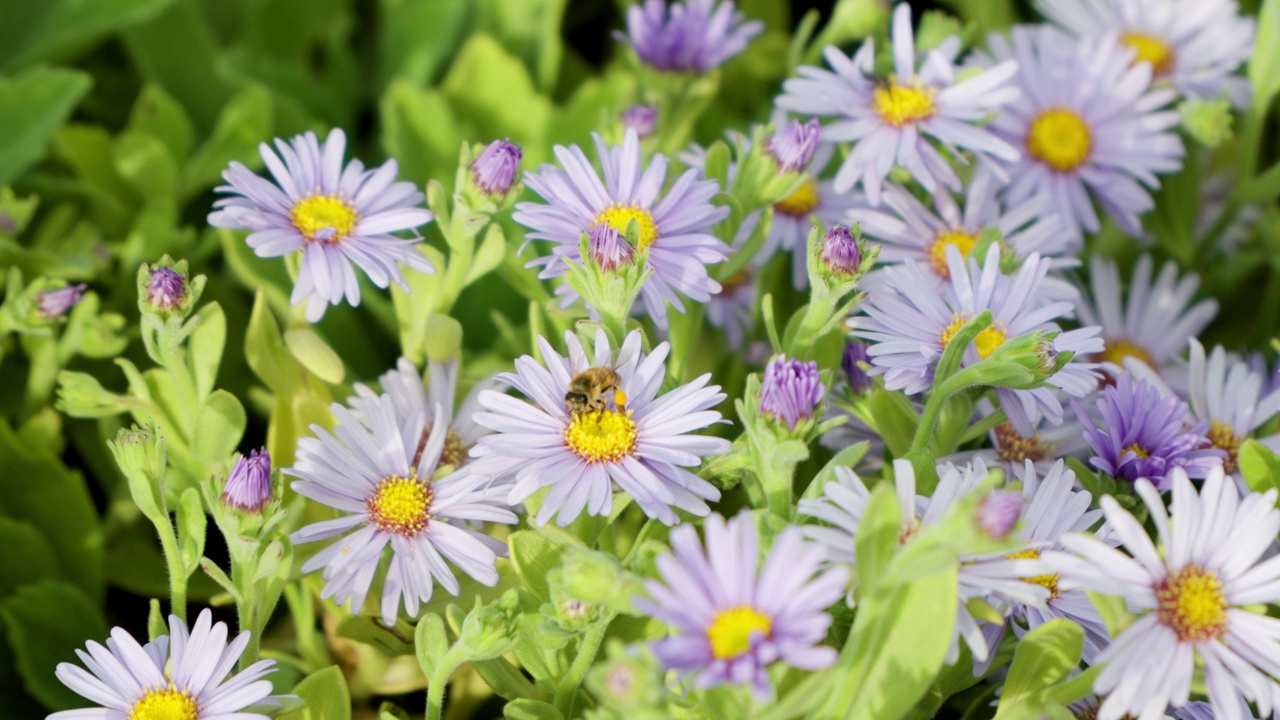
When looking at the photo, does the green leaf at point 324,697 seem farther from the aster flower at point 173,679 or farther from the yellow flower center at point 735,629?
the yellow flower center at point 735,629

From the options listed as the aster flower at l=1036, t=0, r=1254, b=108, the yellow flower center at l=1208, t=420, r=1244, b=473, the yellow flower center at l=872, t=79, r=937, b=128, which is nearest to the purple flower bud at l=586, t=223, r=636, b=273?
the yellow flower center at l=872, t=79, r=937, b=128

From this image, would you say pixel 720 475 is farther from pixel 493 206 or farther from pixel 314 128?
pixel 314 128

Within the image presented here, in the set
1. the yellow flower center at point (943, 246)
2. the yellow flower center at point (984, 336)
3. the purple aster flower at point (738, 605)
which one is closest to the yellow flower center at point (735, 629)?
the purple aster flower at point (738, 605)

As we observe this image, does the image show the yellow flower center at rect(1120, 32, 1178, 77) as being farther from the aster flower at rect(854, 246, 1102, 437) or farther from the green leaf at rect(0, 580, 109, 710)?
the green leaf at rect(0, 580, 109, 710)

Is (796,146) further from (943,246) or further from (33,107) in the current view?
(33,107)

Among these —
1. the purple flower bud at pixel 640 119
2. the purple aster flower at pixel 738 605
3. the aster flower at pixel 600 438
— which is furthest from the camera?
the purple flower bud at pixel 640 119

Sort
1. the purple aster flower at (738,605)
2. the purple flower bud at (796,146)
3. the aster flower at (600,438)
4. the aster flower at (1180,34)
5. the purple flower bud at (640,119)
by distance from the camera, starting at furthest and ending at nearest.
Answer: the aster flower at (1180,34)
the purple flower bud at (640,119)
the purple flower bud at (796,146)
the aster flower at (600,438)
the purple aster flower at (738,605)
